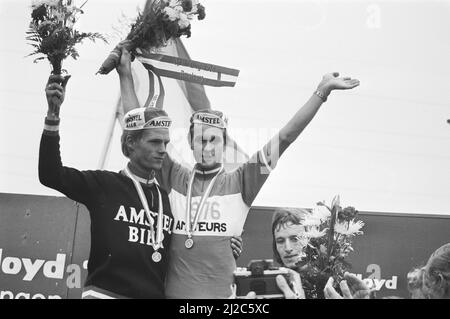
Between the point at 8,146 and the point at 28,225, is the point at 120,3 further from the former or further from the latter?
the point at 28,225

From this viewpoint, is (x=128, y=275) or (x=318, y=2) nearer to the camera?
(x=128, y=275)

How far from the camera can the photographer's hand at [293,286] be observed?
12.8 feet

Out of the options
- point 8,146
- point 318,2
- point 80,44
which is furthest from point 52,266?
point 318,2

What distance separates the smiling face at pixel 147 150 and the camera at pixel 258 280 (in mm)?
705

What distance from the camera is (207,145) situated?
400 cm

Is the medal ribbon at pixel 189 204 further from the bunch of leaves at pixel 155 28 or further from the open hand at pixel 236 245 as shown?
the bunch of leaves at pixel 155 28

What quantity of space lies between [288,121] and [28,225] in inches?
56.1

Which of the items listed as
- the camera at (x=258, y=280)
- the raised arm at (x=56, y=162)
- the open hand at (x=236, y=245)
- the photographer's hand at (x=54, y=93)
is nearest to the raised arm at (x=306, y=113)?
the open hand at (x=236, y=245)

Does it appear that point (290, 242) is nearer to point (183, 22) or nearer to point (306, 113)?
point (306, 113)

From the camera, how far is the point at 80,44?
3957 millimetres

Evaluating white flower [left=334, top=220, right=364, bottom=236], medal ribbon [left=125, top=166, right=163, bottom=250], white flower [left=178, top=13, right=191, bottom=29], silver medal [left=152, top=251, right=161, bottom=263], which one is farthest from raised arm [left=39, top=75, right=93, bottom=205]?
white flower [left=334, top=220, right=364, bottom=236]

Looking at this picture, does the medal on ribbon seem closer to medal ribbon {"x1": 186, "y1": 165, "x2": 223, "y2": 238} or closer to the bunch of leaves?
medal ribbon {"x1": 186, "y1": 165, "x2": 223, "y2": 238}

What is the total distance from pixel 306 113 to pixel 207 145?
54 cm
